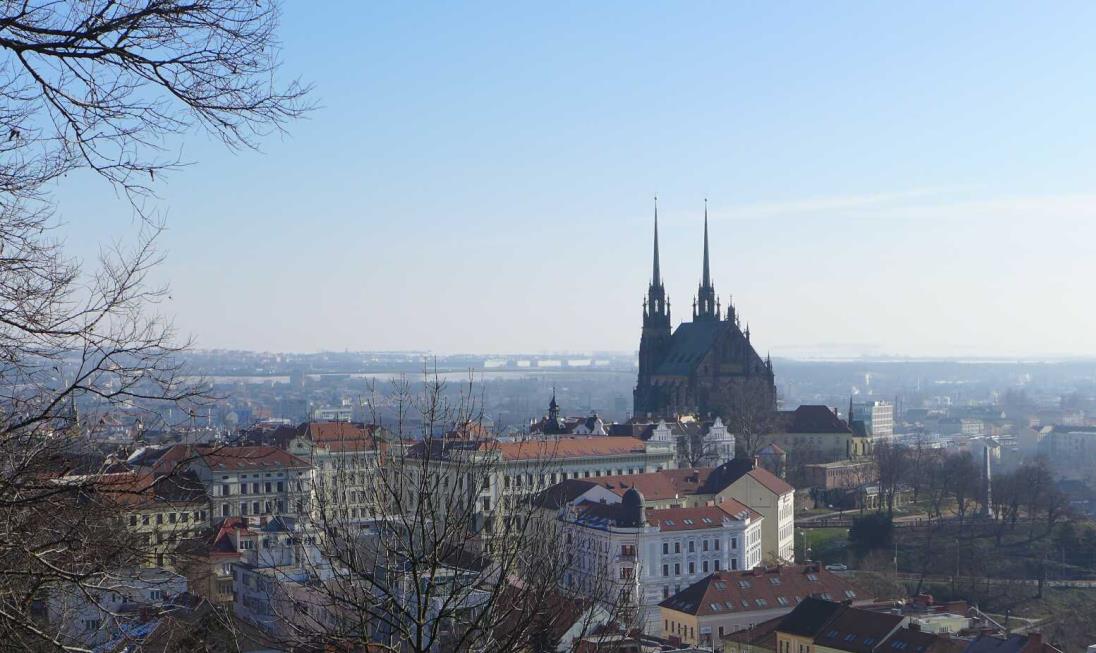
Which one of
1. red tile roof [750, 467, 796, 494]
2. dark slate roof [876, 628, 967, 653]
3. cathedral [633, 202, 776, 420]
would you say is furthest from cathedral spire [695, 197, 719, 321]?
dark slate roof [876, 628, 967, 653]

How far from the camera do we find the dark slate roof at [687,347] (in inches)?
3969

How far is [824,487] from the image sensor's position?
87.6 meters

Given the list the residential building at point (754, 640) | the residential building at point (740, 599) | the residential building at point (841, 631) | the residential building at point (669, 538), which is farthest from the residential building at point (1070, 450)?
the residential building at point (841, 631)

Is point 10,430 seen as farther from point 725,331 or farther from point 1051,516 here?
Result: point 725,331

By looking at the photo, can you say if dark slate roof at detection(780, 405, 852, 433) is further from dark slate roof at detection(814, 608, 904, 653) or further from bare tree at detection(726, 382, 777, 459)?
dark slate roof at detection(814, 608, 904, 653)

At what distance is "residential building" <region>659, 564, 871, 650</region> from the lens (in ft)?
153

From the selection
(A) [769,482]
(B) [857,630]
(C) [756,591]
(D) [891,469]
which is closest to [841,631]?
(B) [857,630]

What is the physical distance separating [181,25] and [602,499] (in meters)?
53.1

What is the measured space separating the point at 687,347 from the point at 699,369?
4.33 metres

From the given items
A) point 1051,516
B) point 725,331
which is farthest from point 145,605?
point 725,331

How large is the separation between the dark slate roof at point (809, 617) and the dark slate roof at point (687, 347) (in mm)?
55694

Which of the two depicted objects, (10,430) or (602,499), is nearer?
(10,430)

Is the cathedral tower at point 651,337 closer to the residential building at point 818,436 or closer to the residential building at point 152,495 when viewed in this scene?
the residential building at point 818,436

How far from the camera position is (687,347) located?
103562 mm
